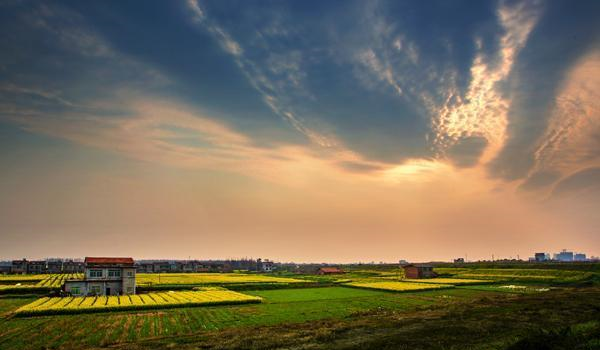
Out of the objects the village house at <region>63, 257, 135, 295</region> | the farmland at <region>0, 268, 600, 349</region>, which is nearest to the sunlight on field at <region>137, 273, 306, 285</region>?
the village house at <region>63, 257, 135, 295</region>

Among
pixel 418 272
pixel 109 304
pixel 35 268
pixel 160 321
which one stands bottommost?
pixel 35 268

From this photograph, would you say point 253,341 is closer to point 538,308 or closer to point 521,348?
point 521,348

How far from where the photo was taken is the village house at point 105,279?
6138cm

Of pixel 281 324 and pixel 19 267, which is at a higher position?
pixel 281 324

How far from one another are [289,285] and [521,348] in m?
66.5

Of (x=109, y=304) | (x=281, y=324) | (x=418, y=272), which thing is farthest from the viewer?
(x=418, y=272)

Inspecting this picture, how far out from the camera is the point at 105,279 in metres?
63.6

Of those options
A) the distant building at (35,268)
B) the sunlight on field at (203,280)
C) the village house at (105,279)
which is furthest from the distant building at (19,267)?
the village house at (105,279)

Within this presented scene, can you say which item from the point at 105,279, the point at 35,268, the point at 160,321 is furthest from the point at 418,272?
the point at 35,268

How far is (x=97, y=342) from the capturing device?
29.8 metres

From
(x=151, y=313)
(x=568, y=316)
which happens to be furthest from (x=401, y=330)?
(x=151, y=313)

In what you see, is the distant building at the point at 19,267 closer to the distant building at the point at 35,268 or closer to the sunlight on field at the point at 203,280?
the distant building at the point at 35,268

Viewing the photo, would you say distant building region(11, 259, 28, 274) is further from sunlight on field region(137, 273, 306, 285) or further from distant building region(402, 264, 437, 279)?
distant building region(402, 264, 437, 279)

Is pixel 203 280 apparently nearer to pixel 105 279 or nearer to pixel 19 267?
pixel 105 279
